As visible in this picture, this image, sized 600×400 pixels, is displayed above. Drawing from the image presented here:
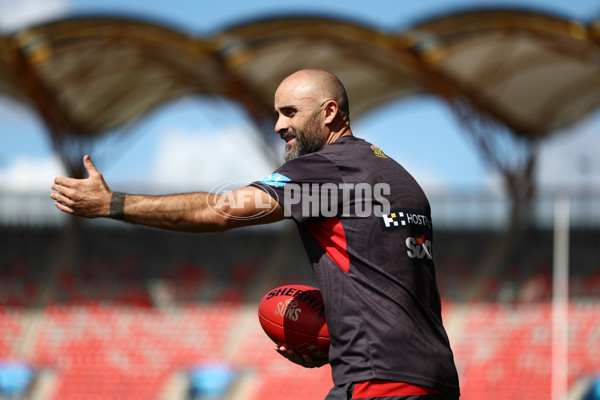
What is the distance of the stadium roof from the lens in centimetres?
1730

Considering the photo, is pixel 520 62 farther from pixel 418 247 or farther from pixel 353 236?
pixel 353 236

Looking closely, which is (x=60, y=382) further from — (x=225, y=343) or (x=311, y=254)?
(x=311, y=254)

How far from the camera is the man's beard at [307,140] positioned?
2.96 metres

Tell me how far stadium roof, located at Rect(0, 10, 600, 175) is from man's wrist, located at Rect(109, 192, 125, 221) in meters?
14.9

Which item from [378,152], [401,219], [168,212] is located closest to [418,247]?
[401,219]

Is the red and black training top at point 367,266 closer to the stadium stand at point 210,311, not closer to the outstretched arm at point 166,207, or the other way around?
the outstretched arm at point 166,207

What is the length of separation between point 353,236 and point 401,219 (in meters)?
0.20

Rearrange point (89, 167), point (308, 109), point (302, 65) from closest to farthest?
point (89, 167)
point (308, 109)
point (302, 65)

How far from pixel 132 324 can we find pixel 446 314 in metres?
8.68

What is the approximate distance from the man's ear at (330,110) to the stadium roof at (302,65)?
568 inches

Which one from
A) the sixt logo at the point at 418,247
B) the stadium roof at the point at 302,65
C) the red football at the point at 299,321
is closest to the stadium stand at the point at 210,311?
the stadium roof at the point at 302,65

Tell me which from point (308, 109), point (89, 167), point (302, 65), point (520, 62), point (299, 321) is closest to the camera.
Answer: point (89, 167)

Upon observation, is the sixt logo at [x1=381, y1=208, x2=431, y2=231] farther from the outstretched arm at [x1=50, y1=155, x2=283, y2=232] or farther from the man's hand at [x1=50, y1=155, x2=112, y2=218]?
the man's hand at [x1=50, y1=155, x2=112, y2=218]

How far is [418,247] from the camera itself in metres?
2.87
